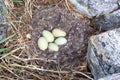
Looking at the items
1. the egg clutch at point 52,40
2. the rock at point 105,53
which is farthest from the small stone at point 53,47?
the rock at point 105,53

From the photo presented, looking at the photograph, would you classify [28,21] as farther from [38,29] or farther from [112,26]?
[112,26]

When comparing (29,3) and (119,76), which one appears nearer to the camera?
(119,76)

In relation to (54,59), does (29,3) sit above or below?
above

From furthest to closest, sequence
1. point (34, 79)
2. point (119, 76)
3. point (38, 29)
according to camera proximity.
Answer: point (38, 29) < point (34, 79) < point (119, 76)

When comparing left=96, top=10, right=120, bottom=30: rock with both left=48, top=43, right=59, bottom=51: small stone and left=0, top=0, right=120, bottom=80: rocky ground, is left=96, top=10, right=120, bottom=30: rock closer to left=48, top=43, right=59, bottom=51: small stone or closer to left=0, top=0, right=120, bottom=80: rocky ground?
left=0, top=0, right=120, bottom=80: rocky ground

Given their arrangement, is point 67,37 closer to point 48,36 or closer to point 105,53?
point 48,36

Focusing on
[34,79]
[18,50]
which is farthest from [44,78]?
[18,50]

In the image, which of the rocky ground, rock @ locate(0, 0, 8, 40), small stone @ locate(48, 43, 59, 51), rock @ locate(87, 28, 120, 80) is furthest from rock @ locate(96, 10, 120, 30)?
rock @ locate(0, 0, 8, 40)
